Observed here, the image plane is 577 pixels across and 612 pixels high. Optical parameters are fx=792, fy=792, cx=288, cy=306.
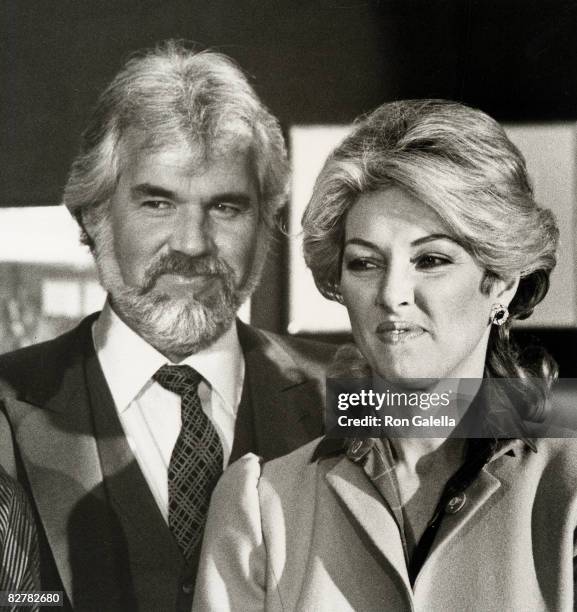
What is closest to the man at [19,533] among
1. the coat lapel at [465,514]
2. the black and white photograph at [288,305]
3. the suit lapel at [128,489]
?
the black and white photograph at [288,305]

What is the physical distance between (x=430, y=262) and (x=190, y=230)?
21.6 inches

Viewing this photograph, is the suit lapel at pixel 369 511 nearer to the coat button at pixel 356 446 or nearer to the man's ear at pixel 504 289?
the coat button at pixel 356 446

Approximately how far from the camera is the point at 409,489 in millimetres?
1749

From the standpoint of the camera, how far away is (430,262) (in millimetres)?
1742

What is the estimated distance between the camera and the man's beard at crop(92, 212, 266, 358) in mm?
1843

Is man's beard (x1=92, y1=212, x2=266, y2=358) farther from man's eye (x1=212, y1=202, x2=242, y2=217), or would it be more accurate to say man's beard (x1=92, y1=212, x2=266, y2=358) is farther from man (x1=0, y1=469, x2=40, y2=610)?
man (x1=0, y1=469, x2=40, y2=610)

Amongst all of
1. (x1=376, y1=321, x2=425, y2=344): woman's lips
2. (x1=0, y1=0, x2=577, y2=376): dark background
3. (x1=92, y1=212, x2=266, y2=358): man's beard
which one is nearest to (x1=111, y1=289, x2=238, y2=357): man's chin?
(x1=92, y1=212, x2=266, y2=358): man's beard

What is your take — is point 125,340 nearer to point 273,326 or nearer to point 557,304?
point 273,326

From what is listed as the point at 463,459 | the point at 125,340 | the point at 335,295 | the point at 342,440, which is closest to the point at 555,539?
the point at 463,459

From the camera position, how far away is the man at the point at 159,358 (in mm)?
1806

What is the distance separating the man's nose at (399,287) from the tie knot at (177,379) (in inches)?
19.6

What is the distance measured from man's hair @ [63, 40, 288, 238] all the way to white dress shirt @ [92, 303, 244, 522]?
11.8 inches

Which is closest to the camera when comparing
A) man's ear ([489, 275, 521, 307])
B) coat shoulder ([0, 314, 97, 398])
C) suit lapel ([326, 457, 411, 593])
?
suit lapel ([326, 457, 411, 593])

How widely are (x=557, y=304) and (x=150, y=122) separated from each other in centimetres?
105
